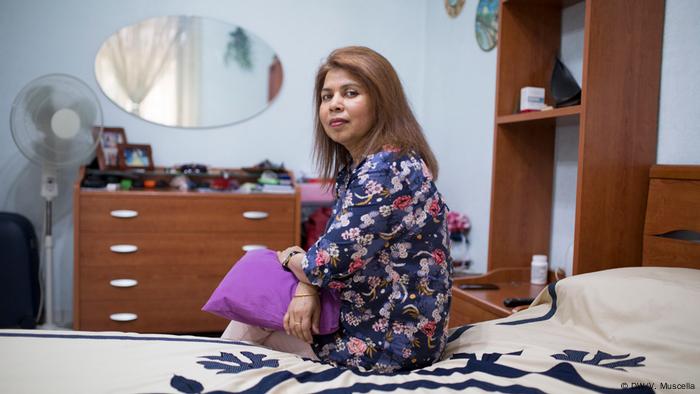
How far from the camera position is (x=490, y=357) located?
54.8 inches

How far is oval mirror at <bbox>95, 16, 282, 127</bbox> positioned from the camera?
11.6 feet

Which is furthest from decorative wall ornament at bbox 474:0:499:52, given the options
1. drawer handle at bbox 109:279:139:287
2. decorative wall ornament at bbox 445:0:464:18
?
drawer handle at bbox 109:279:139:287

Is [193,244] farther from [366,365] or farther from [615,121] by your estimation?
[615,121]

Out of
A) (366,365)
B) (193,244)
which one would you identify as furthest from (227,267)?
(366,365)

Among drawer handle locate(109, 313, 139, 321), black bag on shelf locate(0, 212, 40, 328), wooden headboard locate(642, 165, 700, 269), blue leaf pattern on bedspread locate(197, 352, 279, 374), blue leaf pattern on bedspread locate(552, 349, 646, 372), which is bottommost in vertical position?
drawer handle locate(109, 313, 139, 321)

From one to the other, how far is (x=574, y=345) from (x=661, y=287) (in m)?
0.25

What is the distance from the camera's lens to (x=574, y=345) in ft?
4.67

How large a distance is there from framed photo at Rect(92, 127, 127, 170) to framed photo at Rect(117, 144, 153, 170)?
4cm

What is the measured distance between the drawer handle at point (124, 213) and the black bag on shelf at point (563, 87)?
83.9 inches

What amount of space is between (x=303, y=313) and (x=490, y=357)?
1.51ft

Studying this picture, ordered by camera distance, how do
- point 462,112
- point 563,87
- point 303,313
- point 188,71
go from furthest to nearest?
point 188,71 < point 462,112 < point 563,87 < point 303,313

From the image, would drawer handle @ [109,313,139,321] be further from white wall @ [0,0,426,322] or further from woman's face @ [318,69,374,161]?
woman's face @ [318,69,374,161]

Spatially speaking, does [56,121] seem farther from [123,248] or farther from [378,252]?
[378,252]

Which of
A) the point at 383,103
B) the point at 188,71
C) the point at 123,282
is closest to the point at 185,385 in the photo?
the point at 383,103
